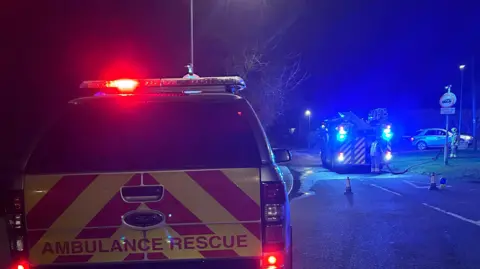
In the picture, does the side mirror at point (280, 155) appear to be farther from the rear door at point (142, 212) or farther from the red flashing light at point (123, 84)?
the red flashing light at point (123, 84)

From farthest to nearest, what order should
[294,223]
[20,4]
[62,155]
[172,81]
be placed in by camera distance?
1. [20,4]
2. [294,223]
3. [172,81]
4. [62,155]

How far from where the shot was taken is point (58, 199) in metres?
3.33

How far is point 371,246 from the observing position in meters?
7.41

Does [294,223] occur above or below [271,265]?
below

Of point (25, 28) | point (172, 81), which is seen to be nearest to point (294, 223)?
point (172, 81)

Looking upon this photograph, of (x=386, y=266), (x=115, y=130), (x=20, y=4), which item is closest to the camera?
(x=115, y=130)

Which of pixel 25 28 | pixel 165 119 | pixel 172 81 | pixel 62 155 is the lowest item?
pixel 62 155

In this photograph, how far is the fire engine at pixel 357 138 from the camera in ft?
64.1

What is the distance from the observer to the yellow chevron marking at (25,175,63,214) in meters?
3.33

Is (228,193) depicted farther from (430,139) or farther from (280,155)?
(430,139)

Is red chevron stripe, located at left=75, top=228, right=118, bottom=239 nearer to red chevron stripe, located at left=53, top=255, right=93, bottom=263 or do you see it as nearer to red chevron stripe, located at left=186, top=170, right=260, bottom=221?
red chevron stripe, located at left=53, top=255, right=93, bottom=263

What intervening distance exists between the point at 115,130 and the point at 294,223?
19.9ft

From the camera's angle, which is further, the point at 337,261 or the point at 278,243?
the point at 337,261

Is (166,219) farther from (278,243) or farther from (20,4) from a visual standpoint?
(20,4)
